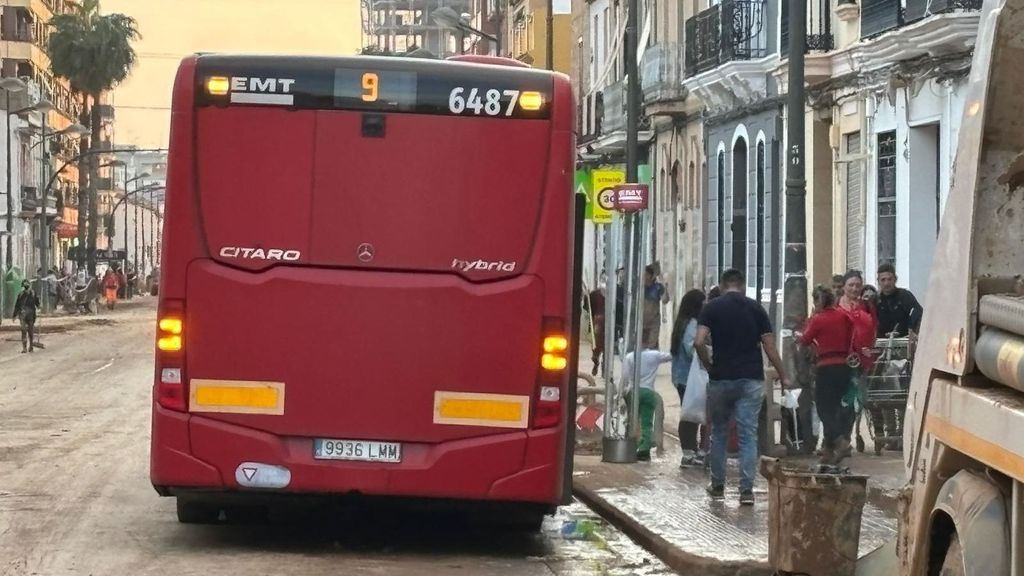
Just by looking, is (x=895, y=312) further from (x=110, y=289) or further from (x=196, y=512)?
(x=110, y=289)

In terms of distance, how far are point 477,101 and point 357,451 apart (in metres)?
2.13

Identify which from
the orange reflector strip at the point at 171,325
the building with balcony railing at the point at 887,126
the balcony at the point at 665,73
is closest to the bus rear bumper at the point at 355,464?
the orange reflector strip at the point at 171,325

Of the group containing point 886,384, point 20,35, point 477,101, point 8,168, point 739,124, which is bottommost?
point 886,384

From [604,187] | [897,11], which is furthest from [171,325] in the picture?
[897,11]

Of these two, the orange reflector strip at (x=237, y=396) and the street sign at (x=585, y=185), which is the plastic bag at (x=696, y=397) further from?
the orange reflector strip at (x=237, y=396)

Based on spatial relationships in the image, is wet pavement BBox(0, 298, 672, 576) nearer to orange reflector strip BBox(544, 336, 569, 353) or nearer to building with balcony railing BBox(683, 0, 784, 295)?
orange reflector strip BBox(544, 336, 569, 353)

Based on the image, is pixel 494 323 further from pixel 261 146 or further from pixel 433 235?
pixel 261 146

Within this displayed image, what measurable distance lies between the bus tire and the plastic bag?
17.6 feet

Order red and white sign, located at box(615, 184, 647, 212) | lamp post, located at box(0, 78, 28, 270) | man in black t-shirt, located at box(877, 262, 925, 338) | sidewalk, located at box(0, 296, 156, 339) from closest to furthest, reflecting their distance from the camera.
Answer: red and white sign, located at box(615, 184, 647, 212), man in black t-shirt, located at box(877, 262, 925, 338), sidewalk, located at box(0, 296, 156, 339), lamp post, located at box(0, 78, 28, 270)

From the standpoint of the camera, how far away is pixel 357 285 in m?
12.0

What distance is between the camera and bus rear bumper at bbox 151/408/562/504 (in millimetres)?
12000

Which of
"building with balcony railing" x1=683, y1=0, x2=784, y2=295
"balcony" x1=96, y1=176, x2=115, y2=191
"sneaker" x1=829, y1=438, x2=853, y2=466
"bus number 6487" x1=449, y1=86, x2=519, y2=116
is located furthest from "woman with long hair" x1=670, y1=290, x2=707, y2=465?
"balcony" x1=96, y1=176, x2=115, y2=191

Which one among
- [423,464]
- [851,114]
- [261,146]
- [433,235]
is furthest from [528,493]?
[851,114]

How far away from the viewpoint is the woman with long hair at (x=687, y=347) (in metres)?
18.5
